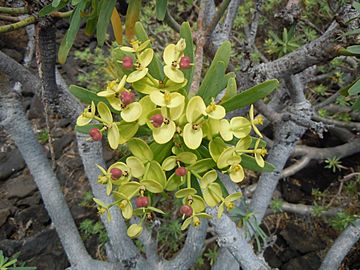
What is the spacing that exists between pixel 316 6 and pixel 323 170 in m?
0.90

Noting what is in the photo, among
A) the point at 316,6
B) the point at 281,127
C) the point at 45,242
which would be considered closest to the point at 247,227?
the point at 281,127

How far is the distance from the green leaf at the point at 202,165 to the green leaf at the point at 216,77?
123 millimetres

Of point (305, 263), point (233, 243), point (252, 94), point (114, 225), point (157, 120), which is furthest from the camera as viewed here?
point (305, 263)

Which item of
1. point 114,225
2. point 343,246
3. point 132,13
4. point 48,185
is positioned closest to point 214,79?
point 132,13

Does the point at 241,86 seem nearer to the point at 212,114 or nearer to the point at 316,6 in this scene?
the point at 212,114

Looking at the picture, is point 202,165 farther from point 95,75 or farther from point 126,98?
point 95,75

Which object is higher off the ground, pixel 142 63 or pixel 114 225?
pixel 142 63

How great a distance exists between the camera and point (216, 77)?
0.73 metres

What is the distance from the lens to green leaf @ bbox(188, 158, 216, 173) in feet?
2.23

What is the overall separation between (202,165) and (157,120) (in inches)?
5.1

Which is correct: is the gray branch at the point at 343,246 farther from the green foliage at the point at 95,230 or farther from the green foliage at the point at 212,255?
the green foliage at the point at 95,230

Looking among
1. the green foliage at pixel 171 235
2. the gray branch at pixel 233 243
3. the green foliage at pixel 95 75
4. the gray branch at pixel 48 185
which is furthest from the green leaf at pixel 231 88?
the green foliage at pixel 95 75

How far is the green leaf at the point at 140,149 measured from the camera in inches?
26.1

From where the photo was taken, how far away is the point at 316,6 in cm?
217
